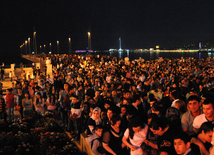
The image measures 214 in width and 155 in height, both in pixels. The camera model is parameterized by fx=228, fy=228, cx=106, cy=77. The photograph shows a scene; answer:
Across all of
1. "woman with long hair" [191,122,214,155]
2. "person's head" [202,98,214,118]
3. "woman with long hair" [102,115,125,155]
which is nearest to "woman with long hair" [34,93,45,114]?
"woman with long hair" [102,115,125,155]

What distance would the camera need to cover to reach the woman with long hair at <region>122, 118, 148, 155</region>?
3.86 metres

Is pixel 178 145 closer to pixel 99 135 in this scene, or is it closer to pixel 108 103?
pixel 99 135

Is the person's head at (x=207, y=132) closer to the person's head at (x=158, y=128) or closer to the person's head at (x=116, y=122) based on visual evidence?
the person's head at (x=158, y=128)

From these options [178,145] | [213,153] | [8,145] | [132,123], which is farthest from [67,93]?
[213,153]

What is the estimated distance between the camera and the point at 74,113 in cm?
684

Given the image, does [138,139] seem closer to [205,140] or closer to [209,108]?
[205,140]

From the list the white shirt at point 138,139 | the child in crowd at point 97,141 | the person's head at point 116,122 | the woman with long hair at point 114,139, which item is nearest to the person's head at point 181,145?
the white shirt at point 138,139

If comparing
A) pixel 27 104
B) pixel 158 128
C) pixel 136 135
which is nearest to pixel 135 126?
pixel 136 135

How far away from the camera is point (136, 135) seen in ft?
12.8

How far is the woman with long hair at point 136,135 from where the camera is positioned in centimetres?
386

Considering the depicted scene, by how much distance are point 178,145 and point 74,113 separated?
4196 millimetres

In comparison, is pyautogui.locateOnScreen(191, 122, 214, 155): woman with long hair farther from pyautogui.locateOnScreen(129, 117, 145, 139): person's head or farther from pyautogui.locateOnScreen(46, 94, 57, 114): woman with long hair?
pyautogui.locateOnScreen(46, 94, 57, 114): woman with long hair

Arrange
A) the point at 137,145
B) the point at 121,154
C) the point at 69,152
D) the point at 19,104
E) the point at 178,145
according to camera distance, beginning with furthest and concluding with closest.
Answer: the point at 19,104, the point at 69,152, the point at 121,154, the point at 137,145, the point at 178,145

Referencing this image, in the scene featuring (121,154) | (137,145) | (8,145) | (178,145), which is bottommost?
(8,145)
